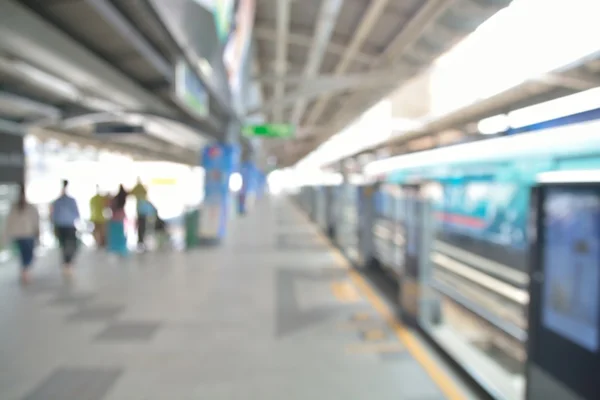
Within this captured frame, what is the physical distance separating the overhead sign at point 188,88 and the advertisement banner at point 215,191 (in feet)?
5.39

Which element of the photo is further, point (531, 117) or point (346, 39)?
point (346, 39)

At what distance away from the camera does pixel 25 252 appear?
6223mm

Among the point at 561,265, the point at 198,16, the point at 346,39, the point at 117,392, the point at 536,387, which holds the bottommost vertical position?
the point at 117,392

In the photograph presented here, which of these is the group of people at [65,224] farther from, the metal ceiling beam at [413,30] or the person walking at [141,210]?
the metal ceiling beam at [413,30]

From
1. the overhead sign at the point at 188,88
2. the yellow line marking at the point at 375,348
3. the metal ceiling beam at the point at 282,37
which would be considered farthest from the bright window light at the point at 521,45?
the metal ceiling beam at the point at 282,37

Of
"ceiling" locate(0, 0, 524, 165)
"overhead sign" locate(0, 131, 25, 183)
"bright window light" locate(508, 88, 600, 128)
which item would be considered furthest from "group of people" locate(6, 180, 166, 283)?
"bright window light" locate(508, 88, 600, 128)

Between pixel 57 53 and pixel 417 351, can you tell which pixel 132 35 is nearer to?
pixel 57 53

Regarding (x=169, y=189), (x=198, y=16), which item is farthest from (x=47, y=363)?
(x=169, y=189)

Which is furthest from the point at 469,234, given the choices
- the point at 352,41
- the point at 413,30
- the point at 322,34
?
the point at 352,41

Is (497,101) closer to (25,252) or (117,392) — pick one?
(117,392)

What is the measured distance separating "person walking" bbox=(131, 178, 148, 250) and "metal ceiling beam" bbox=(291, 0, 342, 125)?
6.47 meters

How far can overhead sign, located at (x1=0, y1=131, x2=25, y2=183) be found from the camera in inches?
335

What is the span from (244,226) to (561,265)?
12.9 m

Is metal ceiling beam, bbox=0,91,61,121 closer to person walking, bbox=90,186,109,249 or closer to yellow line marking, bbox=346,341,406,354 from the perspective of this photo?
person walking, bbox=90,186,109,249
